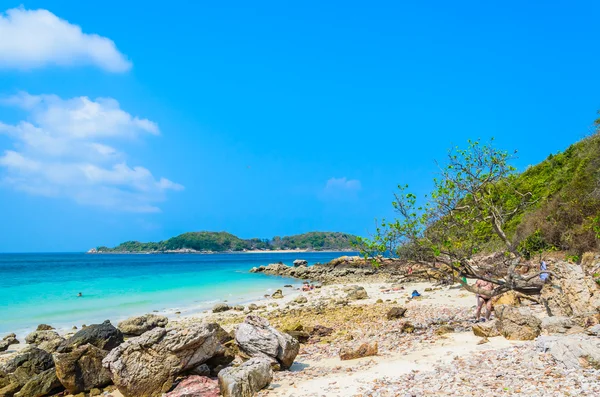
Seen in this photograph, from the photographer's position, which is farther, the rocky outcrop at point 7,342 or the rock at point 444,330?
the rocky outcrop at point 7,342

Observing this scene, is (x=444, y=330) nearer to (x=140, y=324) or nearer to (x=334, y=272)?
(x=140, y=324)

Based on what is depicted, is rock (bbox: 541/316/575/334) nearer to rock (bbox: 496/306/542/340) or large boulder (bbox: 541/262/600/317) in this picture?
rock (bbox: 496/306/542/340)

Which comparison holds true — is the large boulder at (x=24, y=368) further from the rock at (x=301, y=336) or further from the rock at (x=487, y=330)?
the rock at (x=487, y=330)

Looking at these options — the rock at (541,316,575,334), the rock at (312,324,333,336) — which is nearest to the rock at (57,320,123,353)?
the rock at (312,324,333,336)

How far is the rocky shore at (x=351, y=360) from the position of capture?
24.2 feet

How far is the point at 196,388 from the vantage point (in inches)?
336

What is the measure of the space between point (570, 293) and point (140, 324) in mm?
16721

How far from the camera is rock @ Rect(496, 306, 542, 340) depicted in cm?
966

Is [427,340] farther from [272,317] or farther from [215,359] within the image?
[272,317]

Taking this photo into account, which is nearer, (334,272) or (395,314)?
(395,314)

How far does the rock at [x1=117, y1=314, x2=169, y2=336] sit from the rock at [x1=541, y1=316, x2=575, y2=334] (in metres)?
14.8

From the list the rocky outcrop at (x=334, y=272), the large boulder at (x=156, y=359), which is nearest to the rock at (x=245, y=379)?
the large boulder at (x=156, y=359)

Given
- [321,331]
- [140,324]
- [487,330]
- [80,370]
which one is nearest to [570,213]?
[487,330]

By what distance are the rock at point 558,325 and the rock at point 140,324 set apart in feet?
48.5
